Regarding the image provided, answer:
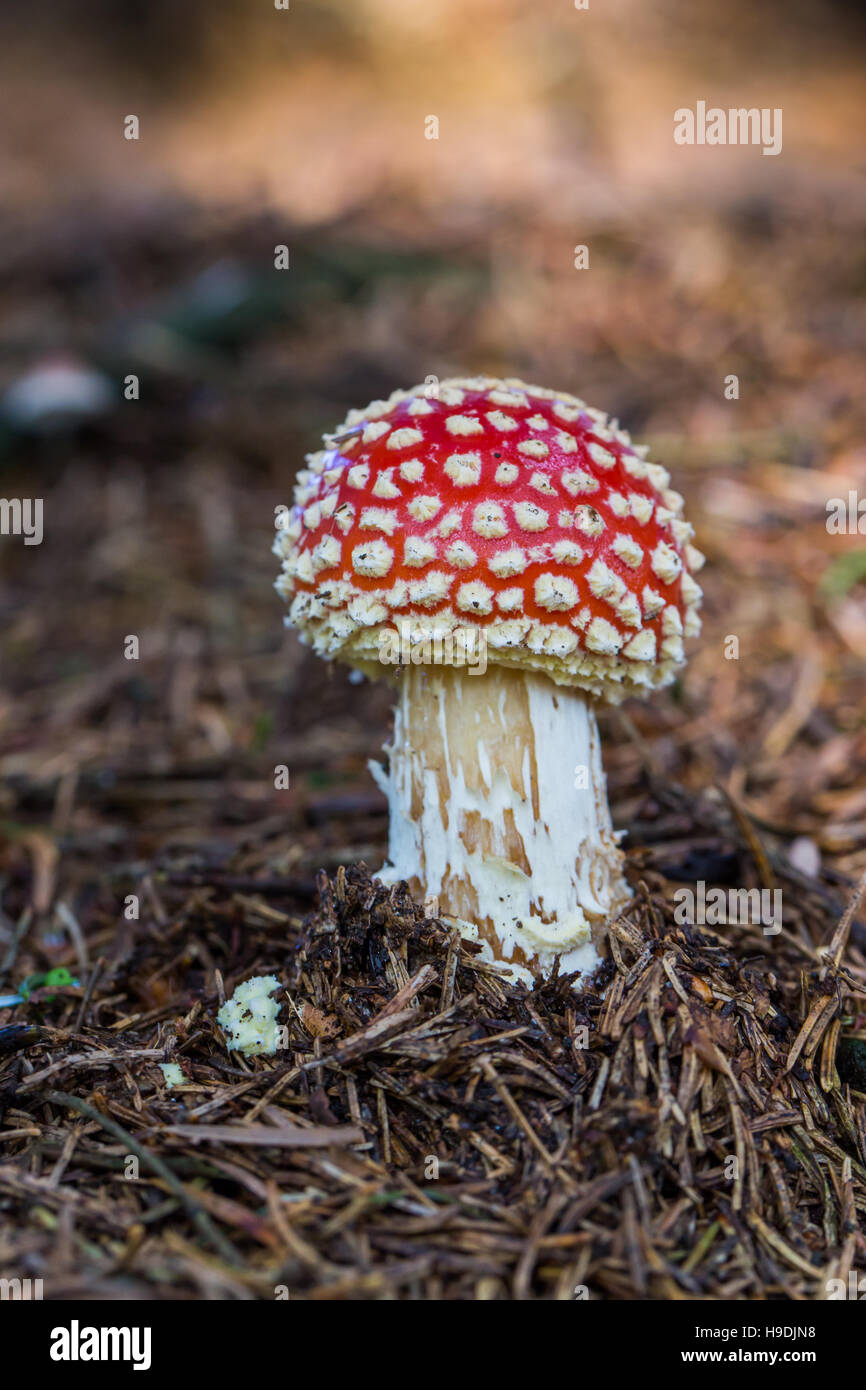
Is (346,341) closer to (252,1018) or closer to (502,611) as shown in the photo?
(502,611)

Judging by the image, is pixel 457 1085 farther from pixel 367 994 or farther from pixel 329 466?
pixel 329 466

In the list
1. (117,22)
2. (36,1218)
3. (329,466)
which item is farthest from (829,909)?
(117,22)

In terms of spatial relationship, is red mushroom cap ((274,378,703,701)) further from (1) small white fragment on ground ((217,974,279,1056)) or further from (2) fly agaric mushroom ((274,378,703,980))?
(1) small white fragment on ground ((217,974,279,1056))

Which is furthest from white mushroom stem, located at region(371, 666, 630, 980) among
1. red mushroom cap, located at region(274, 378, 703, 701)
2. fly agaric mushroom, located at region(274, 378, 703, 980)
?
red mushroom cap, located at region(274, 378, 703, 701)

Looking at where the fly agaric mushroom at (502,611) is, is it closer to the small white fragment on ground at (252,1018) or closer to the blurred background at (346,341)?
the small white fragment on ground at (252,1018)

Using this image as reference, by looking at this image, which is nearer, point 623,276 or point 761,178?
point 623,276

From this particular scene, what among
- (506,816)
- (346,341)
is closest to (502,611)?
(506,816)

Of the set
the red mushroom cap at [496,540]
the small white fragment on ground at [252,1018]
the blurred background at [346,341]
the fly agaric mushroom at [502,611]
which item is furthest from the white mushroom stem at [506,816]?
the blurred background at [346,341]
